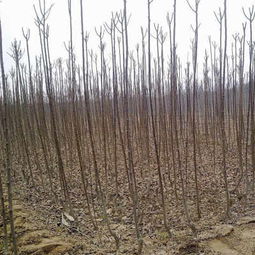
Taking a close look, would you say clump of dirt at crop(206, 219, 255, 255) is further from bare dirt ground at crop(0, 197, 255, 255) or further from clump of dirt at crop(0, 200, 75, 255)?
clump of dirt at crop(0, 200, 75, 255)

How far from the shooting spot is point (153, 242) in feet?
8.41

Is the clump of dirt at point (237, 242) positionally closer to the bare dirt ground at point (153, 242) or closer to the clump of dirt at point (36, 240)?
the bare dirt ground at point (153, 242)

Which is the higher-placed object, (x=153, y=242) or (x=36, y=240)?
(x=36, y=240)

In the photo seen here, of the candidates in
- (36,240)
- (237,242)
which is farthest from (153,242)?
(36,240)

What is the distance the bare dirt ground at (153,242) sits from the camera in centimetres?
231

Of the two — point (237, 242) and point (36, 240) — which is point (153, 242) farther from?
point (36, 240)

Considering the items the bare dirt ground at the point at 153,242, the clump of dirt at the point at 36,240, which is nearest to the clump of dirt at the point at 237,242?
the bare dirt ground at the point at 153,242

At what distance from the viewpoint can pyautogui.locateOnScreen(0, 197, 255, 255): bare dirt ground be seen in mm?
2312

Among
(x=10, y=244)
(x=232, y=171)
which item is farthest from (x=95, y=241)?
(x=232, y=171)

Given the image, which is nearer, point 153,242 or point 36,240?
point 36,240

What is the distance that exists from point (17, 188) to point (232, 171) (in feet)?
12.6

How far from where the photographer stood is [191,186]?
12.9ft

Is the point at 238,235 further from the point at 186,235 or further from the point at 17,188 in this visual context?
the point at 17,188

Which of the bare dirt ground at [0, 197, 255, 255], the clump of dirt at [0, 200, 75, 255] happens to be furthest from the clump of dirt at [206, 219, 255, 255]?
the clump of dirt at [0, 200, 75, 255]
